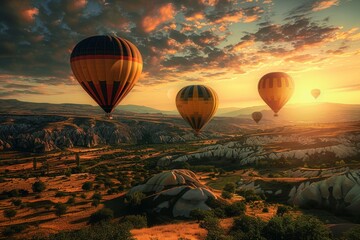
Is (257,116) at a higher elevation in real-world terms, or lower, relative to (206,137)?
higher

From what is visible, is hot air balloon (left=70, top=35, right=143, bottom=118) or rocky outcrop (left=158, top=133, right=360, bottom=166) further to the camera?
rocky outcrop (left=158, top=133, right=360, bottom=166)

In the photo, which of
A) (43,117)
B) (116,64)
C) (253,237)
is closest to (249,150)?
(116,64)

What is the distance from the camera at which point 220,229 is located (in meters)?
23.8

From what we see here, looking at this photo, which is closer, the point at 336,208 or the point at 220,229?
the point at 220,229

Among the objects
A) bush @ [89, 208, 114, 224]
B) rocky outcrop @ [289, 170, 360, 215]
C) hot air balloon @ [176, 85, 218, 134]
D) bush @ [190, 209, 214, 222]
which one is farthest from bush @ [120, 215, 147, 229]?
hot air balloon @ [176, 85, 218, 134]

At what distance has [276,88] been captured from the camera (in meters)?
57.4

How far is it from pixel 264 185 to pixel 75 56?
1325 inches

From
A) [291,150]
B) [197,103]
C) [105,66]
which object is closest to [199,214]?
[105,66]

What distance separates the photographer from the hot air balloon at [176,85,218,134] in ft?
156

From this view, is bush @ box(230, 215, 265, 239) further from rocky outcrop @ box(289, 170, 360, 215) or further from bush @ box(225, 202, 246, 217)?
rocky outcrop @ box(289, 170, 360, 215)

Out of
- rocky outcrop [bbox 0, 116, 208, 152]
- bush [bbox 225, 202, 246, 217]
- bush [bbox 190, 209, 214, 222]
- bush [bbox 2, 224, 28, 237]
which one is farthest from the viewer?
rocky outcrop [bbox 0, 116, 208, 152]

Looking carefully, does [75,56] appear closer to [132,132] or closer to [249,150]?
[249,150]

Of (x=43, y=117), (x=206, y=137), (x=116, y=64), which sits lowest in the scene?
(x=206, y=137)

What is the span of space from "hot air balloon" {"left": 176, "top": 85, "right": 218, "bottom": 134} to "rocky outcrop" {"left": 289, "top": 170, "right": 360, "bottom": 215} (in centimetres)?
2006
